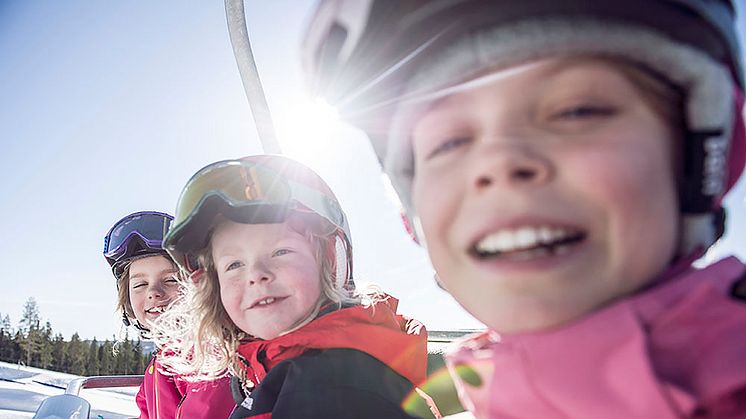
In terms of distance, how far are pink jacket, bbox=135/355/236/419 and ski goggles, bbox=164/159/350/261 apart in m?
0.65

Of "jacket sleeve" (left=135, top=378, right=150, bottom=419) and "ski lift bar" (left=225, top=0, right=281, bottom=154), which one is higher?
"ski lift bar" (left=225, top=0, right=281, bottom=154)

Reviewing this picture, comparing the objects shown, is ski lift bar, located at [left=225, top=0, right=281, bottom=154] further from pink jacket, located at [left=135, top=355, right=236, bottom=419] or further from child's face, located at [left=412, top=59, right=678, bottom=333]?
child's face, located at [left=412, top=59, right=678, bottom=333]

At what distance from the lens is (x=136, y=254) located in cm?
333

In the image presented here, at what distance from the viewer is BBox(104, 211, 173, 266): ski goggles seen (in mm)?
3295

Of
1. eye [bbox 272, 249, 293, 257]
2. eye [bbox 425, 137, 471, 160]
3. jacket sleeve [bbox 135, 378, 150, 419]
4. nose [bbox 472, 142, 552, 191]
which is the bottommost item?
jacket sleeve [bbox 135, 378, 150, 419]

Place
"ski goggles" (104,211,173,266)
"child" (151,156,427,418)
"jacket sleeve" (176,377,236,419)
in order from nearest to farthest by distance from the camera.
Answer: "child" (151,156,427,418) < "jacket sleeve" (176,377,236,419) < "ski goggles" (104,211,173,266)

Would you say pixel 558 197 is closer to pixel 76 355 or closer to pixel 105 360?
pixel 105 360

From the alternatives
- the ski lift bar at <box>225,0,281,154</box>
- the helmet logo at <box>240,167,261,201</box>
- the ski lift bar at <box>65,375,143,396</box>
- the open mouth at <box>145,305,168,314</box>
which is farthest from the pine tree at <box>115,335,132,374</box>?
the helmet logo at <box>240,167,261,201</box>

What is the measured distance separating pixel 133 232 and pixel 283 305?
1901 millimetres

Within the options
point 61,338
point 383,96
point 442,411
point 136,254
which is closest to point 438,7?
point 383,96

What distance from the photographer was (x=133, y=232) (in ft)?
10.9

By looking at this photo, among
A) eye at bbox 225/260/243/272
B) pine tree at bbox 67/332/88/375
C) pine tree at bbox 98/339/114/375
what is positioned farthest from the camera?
pine tree at bbox 67/332/88/375

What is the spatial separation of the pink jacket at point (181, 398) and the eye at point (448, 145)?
5.56 ft

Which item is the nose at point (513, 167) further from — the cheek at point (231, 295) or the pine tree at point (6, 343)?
the pine tree at point (6, 343)
